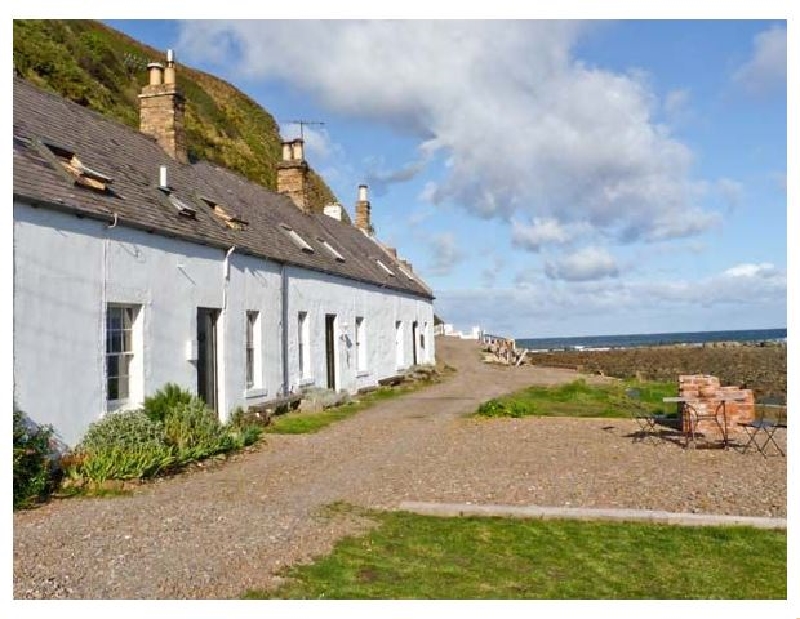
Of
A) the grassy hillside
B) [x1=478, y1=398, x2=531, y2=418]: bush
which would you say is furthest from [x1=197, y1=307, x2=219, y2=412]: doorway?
the grassy hillside

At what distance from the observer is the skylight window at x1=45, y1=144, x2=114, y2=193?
1221cm

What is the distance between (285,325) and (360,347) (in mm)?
6453

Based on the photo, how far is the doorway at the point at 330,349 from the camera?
2256 centimetres

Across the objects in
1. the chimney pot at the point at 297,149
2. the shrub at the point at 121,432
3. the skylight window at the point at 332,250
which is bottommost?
the shrub at the point at 121,432

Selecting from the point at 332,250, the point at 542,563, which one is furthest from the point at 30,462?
the point at 332,250

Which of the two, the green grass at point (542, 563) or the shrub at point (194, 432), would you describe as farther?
the shrub at point (194, 432)

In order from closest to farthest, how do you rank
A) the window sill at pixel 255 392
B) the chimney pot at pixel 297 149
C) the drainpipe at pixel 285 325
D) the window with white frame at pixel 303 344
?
the window sill at pixel 255 392 → the drainpipe at pixel 285 325 → the window with white frame at pixel 303 344 → the chimney pot at pixel 297 149

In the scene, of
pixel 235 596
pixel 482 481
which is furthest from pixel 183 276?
pixel 235 596

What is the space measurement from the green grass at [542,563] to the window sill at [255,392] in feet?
29.5

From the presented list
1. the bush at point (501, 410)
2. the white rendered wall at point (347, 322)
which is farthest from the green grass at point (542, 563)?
the white rendered wall at point (347, 322)

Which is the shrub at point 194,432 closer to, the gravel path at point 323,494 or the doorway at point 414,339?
the gravel path at point 323,494

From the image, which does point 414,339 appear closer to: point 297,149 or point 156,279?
point 297,149

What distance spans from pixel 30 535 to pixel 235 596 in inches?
111

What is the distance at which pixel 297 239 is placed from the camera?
73.1 ft
